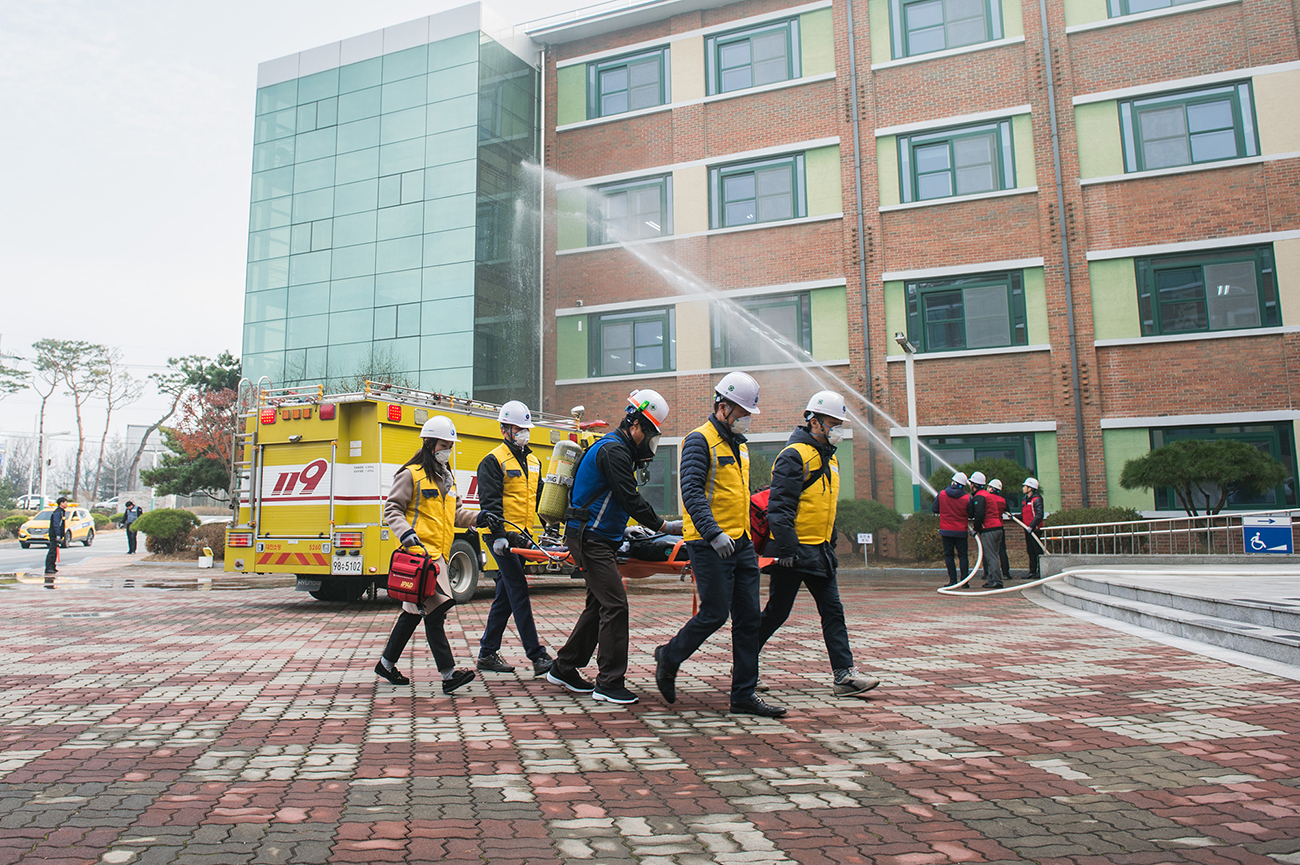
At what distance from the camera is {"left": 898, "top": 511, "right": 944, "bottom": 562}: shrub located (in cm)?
1966

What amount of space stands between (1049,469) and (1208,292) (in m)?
5.34

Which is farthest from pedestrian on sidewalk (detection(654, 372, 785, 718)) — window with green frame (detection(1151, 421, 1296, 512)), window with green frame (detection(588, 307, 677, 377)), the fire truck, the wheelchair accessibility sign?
window with green frame (detection(588, 307, 677, 377))

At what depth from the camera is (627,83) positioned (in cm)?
2717

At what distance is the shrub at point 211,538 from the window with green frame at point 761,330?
1441cm

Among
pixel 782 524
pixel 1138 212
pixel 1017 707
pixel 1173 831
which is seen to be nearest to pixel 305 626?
pixel 782 524

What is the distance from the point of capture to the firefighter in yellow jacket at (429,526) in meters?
5.98

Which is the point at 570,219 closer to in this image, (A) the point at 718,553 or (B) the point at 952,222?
(B) the point at 952,222

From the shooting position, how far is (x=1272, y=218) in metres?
20.0

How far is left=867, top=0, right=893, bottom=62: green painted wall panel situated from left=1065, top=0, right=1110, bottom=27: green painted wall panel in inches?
170

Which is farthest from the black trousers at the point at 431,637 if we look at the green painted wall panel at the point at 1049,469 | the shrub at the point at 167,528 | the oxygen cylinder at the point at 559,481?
the shrub at the point at 167,528

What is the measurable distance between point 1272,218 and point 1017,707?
65.2 ft

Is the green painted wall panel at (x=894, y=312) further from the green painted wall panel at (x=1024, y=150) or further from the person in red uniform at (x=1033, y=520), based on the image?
the person in red uniform at (x=1033, y=520)

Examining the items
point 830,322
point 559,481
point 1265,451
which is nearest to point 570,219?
point 830,322

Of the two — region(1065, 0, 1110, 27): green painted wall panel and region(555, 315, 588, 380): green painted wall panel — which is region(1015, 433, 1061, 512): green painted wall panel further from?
region(555, 315, 588, 380): green painted wall panel
